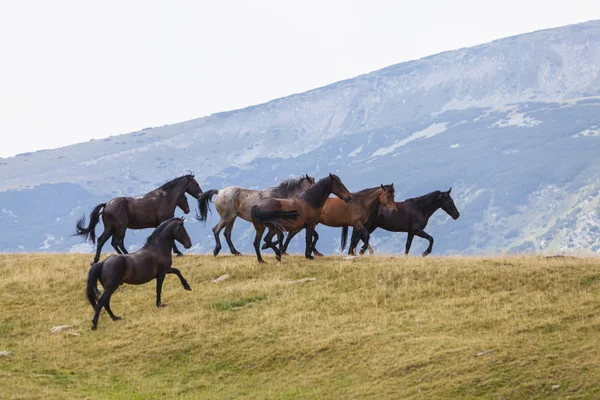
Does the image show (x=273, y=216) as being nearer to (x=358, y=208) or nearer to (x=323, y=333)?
(x=358, y=208)

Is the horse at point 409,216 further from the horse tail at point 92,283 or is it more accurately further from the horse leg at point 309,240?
the horse tail at point 92,283

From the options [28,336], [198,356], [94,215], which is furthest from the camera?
[94,215]

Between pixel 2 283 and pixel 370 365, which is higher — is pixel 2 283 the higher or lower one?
the higher one

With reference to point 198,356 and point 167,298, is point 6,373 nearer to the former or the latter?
point 198,356

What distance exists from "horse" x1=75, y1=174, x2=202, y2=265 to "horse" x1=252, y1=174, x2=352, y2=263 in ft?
11.6

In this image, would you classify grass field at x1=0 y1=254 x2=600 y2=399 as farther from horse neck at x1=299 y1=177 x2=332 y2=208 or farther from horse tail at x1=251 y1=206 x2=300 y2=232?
horse neck at x1=299 y1=177 x2=332 y2=208

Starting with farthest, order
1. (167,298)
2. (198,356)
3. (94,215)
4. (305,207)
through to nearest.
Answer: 1. (94,215)
2. (305,207)
3. (167,298)
4. (198,356)

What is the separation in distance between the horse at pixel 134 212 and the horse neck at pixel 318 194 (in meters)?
4.59

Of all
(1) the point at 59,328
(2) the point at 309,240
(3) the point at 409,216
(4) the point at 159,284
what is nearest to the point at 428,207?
(3) the point at 409,216

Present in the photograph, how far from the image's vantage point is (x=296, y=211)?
27.0 metres

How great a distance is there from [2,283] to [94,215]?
351 cm

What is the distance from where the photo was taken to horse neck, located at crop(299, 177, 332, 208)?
90.6 ft

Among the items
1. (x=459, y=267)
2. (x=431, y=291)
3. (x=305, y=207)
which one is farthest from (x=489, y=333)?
(x=305, y=207)

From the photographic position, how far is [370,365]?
18.4 m
